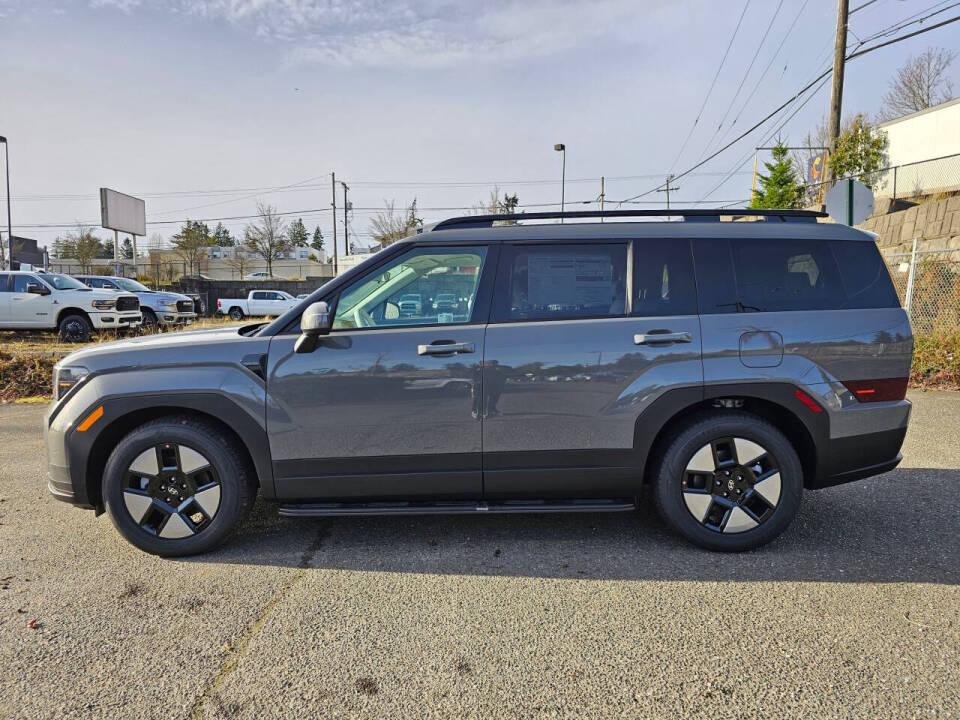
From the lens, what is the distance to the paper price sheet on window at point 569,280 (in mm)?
3535

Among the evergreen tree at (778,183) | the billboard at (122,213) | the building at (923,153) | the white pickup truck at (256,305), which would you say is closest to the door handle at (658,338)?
the building at (923,153)

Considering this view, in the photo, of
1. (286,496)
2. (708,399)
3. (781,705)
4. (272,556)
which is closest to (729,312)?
(708,399)

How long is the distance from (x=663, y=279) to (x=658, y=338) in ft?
1.20

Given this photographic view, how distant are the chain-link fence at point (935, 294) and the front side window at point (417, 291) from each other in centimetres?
967

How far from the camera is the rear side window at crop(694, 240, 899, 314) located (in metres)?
3.54

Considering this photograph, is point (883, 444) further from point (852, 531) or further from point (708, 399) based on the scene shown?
point (708, 399)

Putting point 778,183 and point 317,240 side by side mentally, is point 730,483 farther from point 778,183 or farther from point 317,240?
point 317,240

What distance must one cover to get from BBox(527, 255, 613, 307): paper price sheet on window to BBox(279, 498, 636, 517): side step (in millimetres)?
1127

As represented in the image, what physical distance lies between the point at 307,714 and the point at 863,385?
3272 millimetres

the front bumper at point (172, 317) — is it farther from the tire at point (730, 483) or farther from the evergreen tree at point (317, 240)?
the evergreen tree at point (317, 240)

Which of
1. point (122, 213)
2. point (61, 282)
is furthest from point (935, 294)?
point (122, 213)

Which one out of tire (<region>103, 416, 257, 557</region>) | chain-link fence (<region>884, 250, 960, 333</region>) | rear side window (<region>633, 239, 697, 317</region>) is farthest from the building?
tire (<region>103, 416, 257, 557</region>)

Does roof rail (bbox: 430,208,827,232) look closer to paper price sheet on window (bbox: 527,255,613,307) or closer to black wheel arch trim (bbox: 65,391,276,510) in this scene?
paper price sheet on window (bbox: 527,255,613,307)

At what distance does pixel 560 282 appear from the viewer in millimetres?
3555
